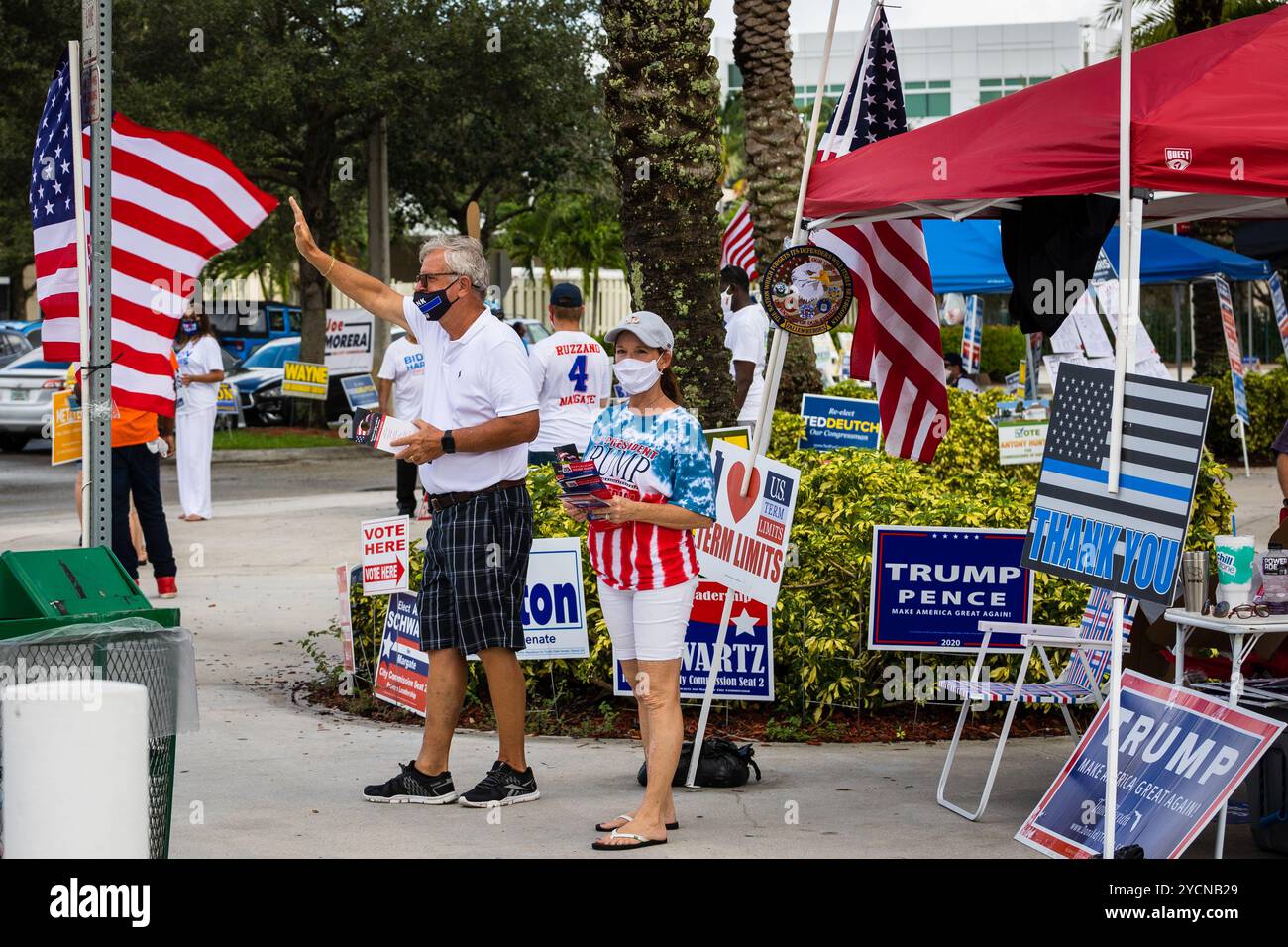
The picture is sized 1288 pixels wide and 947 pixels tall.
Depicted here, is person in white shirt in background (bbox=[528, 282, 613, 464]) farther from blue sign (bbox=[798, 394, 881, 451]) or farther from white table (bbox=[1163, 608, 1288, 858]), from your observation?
white table (bbox=[1163, 608, 1288, 858])

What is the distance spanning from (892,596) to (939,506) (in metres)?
1.17

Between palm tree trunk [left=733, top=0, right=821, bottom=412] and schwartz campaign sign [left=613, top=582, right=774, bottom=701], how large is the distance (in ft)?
30.9

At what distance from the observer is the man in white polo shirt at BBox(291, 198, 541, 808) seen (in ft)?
20.5

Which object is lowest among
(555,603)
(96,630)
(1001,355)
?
(555,603)

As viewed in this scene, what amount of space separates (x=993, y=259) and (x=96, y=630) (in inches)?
480

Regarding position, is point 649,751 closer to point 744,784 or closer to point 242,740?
point 744,784

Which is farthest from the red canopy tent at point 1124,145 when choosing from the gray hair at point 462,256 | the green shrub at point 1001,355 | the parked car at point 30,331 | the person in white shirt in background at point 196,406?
the green shrub at point 1001,355

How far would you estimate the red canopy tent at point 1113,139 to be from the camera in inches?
207

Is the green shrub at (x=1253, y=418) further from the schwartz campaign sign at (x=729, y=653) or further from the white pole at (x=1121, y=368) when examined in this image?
the white pole at (x=1121, y=368)

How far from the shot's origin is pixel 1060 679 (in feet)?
21.6

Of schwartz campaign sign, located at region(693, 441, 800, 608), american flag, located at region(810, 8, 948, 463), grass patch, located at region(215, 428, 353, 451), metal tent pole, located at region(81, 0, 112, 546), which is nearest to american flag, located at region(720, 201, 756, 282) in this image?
grass patch, located at region(215, 428, 353, 451)

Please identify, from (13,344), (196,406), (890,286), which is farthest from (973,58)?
(890,286)

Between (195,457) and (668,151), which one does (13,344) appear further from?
(668,151)
